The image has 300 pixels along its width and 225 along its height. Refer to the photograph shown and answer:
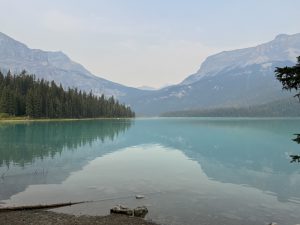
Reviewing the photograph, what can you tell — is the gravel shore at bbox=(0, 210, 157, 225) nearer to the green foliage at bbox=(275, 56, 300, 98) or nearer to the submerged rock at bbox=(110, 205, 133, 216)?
the submerged rock at bbox=(110, 205, 133, 216)


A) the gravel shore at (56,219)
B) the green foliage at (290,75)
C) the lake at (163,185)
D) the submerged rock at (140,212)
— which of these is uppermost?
the green foliage at (290,75)

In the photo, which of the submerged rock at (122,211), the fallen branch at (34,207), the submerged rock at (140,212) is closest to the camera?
the fallen branch at (34,207)

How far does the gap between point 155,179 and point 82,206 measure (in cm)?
1542

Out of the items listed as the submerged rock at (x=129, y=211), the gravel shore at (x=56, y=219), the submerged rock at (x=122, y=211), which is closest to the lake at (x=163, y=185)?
the submerged rock at (x=129, y=211)

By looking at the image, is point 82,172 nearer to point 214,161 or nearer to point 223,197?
point 223,197

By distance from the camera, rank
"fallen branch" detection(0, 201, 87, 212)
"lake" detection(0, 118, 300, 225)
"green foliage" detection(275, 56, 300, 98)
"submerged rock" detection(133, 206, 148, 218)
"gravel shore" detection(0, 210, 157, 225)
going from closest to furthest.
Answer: "green foliage" detection(275, 56, 300, 98)
"gravel shore" detection(0, 210, 157, 225)
"fallen branch" detection(0, 201, 87, 212)
"submerged rock" detection(133, 206, 148, 218)
"lake" detection(0, 118, 300, 225)

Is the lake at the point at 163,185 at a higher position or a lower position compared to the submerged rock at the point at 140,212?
lower

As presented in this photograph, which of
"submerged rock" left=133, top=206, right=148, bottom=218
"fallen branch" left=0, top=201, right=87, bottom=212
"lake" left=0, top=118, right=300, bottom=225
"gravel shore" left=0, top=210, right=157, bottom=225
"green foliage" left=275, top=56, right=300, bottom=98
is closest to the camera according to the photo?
"green foliage" left=275, top=56, right=300, bottom=98

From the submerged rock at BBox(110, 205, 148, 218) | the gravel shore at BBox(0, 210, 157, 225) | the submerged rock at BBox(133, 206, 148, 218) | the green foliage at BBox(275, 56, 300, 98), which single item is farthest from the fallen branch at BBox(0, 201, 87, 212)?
the green foliage at BBox(275, 56, 300, 98)

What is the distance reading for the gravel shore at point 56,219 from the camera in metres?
21.2

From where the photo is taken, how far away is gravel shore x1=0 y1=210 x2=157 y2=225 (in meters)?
21.2

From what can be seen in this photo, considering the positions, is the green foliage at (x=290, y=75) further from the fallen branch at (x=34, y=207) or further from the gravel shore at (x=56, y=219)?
the fallen branch at (x=34, y=207)

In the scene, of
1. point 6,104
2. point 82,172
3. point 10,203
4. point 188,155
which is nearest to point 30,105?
point 6,104

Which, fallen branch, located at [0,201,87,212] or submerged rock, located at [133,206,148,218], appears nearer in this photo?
fallen branch, located at [0,201,87,212]
